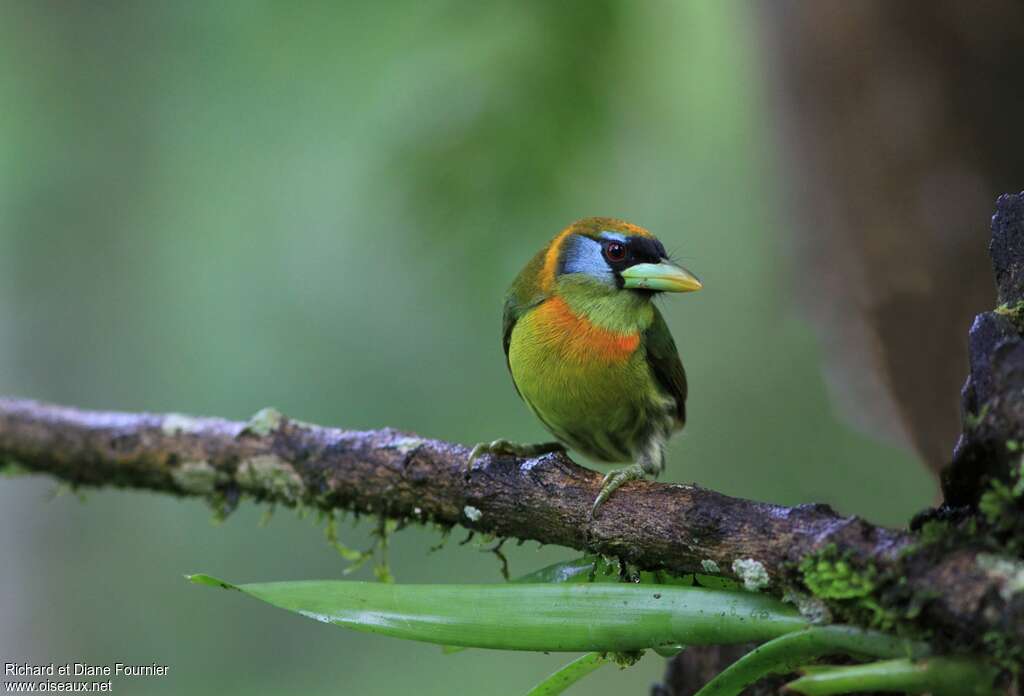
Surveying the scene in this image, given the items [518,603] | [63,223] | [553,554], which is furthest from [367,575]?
[518,603]

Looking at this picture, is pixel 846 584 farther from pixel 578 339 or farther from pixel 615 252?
pixel 615 252

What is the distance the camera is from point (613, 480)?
2.04 m

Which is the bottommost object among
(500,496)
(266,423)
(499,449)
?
(500,496)

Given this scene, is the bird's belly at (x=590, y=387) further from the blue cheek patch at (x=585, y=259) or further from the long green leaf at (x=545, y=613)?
the long green leaf at (x=545, y=613)

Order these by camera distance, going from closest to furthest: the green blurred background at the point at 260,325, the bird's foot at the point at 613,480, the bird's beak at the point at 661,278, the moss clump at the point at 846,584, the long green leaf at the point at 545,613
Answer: the moss clump at the point at 846,584 → the long green leaf at the point at 545,613 → the bird's foot at the point at 613,480 → the bird's beak at the point at 661,278 → the green blurred background at the point at 260,325

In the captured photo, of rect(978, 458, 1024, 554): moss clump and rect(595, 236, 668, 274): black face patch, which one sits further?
Answer: rect(595, 236, 668, 274): black face patch

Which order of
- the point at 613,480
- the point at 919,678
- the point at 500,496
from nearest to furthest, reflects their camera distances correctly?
the point at 919,678
the point at 613,480
the point at 500,496

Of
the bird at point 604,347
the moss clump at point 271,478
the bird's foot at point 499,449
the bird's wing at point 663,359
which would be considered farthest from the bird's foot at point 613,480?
the moss clump at point 271,478

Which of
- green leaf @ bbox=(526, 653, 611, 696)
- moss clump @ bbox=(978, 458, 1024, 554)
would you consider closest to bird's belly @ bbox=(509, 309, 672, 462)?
green leaf @ bbox=(526, 653, 611, 696)

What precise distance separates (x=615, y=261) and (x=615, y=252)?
1.1 inches

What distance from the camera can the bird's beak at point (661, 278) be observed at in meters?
2.61

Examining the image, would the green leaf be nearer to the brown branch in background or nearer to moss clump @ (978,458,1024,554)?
the brown branch in background

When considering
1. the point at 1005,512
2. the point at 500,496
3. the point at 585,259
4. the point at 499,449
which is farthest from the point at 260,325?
the point at 1005,512

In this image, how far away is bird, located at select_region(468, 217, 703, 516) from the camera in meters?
2.68
